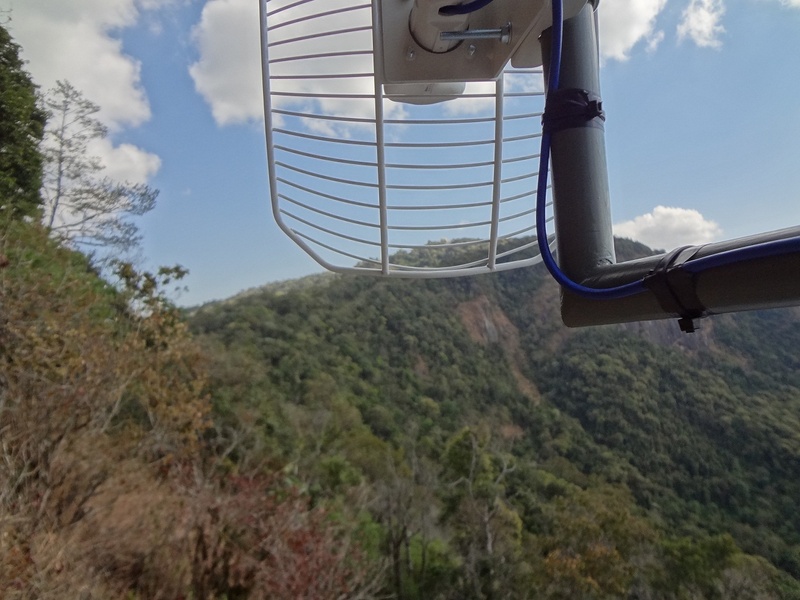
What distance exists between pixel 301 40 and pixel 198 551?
296 centimetres

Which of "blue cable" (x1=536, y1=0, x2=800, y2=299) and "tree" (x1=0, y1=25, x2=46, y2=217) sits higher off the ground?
"tree" (x1=0, y1=25, x2=46, y2=217)

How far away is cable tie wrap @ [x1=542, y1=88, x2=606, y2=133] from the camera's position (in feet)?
1.44

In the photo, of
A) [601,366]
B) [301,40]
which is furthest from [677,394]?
[301,40]

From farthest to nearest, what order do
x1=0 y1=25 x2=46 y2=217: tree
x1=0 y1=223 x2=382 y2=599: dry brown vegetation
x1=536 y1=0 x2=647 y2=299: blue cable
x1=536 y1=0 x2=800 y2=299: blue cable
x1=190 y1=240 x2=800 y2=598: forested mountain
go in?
1. x1=0 y1=25 x2=46 y2=217: tree
2. x1=190 y1=240 x2=800 y2=598: forested mountain
3. x1=0 y1=223 x2=382 y2=599: dry brown vegetation
4. x1=536 y1=0 x2=647 y2=299: blue cable
5. x1=536 y1=0 x2=800 y2=299: blue cable

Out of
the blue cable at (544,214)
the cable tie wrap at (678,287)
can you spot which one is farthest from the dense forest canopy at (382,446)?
the cable tie wrap at (678,287)

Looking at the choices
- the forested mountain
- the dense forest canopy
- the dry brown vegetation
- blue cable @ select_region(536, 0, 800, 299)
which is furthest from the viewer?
the forested mountain

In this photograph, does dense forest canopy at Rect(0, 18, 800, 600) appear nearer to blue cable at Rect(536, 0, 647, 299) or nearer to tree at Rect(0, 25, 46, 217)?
tree at Rect(0, 25, 46, 217)

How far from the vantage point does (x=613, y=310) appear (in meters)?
0.40

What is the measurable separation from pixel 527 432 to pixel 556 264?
5771mm

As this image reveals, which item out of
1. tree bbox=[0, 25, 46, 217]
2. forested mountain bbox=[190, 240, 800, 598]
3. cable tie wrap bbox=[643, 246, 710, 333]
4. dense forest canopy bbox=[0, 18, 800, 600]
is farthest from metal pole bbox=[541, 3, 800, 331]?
tree bbox=[0, 25, 46, 217]

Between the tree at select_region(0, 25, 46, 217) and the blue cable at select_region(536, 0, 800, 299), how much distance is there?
452cm

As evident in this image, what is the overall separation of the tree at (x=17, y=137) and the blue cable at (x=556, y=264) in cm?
452

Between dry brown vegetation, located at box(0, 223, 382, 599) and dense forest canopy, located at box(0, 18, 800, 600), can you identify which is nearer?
dry brown vegetation, located at box(0, 223, 382, 599)

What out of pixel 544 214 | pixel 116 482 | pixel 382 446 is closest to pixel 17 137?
pixel 116 482
